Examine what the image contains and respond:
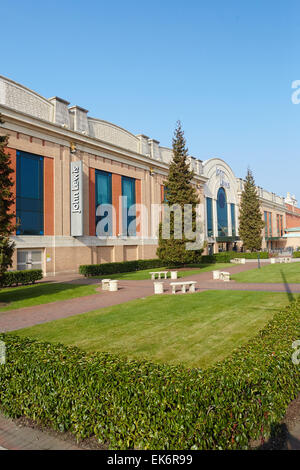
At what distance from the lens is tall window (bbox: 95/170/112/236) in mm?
32625

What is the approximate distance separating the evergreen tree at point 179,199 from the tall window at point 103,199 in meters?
6.09

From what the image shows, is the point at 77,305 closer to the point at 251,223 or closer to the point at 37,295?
the point at 37,295

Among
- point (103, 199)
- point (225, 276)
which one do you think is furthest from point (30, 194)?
point (225, 276)

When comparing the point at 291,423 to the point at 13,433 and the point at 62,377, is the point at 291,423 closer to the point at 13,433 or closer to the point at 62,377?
the point at 62,377

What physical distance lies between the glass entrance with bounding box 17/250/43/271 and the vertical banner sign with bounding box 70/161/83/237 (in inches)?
149

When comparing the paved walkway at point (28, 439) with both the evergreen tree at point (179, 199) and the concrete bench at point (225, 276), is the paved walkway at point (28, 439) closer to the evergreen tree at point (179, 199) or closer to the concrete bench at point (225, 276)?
the concrete bench at point (225, 276)

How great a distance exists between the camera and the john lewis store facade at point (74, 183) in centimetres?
2606

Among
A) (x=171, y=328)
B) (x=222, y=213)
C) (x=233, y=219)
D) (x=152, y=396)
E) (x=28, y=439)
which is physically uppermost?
(x=222, y=213)

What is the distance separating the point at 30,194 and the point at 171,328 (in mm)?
21447

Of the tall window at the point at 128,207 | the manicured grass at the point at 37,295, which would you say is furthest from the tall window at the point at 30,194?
the tall window at the point at 128,207

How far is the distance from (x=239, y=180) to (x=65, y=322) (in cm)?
6090

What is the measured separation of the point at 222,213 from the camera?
193ft

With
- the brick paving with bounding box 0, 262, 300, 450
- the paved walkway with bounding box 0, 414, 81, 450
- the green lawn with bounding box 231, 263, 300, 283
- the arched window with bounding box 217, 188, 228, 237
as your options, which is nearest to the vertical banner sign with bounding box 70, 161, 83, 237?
the brick paving with bounding box 0, 262, 300, 450
